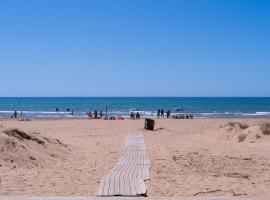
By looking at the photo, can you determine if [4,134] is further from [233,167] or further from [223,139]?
[223,139]

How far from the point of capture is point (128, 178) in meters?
9.34

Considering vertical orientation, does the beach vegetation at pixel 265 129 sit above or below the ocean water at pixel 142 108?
above

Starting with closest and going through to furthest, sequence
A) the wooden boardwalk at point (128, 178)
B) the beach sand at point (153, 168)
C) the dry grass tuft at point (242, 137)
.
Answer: the wooden boardwalk at point (128, 178)
the beach sand at point (153, 168)
the dry grass tuft at point (242, 137)

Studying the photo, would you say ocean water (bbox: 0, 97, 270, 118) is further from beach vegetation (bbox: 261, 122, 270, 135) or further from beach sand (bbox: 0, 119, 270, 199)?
beach sand (bbox: 0, 119, 270, 199)

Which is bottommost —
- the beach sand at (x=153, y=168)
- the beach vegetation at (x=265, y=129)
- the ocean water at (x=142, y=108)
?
the ocean water at (x=142, y=108)

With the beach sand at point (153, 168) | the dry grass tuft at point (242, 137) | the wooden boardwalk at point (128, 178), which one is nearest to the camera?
the wooden boardwalk at point (128, 178)

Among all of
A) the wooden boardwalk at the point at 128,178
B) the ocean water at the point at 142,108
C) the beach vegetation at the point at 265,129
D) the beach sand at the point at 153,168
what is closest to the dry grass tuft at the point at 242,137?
the beach vegetation at the point at 265,129

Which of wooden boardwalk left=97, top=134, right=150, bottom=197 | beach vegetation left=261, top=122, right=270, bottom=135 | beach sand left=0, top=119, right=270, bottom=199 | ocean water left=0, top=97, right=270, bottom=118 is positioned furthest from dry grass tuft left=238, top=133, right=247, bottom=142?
ocean water left=0, top=97, right=270, bottom=118

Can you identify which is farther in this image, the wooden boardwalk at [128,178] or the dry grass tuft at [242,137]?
the dry grass tuft at [242,137]

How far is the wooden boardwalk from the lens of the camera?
7.73 metres

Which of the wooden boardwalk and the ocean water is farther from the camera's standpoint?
the ocean water

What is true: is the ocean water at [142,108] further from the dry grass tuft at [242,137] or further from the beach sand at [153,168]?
the beach sand at [153,168]

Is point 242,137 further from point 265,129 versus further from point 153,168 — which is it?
point 153,168

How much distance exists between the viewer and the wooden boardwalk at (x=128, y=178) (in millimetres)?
7730
